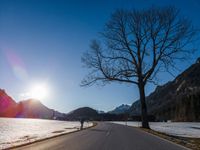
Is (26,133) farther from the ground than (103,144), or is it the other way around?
(26,133)

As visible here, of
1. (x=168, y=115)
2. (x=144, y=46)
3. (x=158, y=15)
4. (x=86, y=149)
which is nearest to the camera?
(x=86, y=149)

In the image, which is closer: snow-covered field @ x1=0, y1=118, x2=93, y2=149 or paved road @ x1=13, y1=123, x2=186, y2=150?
paved road @ x1=13, y1=123, x2=186, y2=150

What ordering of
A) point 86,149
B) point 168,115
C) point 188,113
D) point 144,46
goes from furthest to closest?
point 168,115
point 188,113
point 144,46
point 86,149

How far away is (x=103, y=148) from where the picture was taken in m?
12.8

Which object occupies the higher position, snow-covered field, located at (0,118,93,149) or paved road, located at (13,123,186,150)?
snow-covered field, located at (0,118,93,149)

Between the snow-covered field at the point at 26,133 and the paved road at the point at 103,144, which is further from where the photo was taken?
the snow-covered field at the point at 26,133

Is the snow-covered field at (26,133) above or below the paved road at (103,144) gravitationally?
above

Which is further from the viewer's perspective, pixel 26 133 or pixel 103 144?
pixel 26 133

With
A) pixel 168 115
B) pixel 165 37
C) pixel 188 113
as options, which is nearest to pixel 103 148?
pixel 165 37

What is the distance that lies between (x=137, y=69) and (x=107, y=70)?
3358 millimetres

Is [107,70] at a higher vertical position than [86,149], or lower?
higher

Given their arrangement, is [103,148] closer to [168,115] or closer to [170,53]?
[170,53]

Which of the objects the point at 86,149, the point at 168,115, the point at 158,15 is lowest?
the point at 86,149

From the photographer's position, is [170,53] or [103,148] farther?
[170,53]
